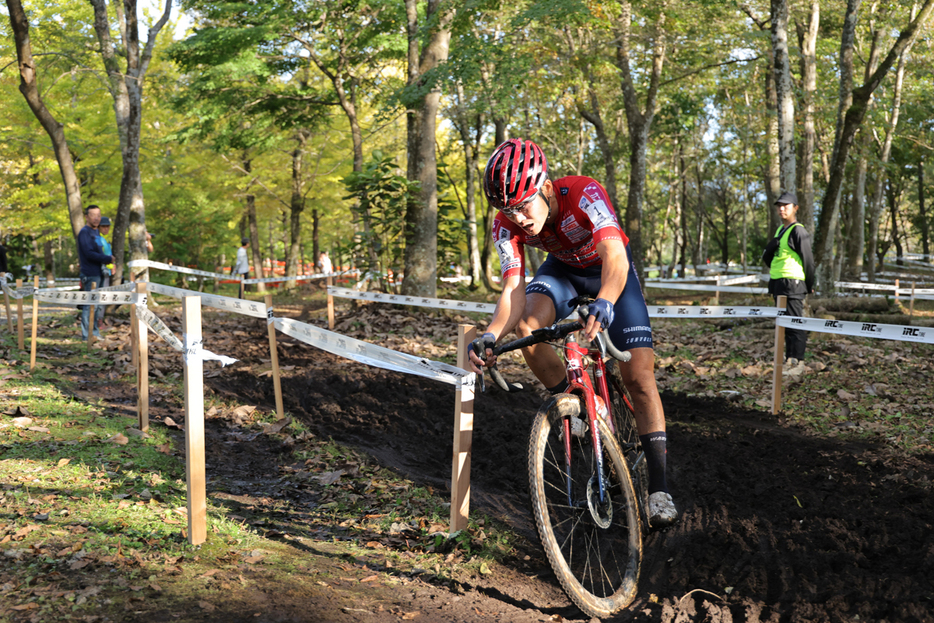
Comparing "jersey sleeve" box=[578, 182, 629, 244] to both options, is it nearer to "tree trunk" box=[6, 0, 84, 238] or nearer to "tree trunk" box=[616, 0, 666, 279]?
"tree trunk" box=[6, 0, 84, 238]

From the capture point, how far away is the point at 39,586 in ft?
9.57

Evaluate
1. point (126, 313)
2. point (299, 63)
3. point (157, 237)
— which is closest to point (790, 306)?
point (126, 313)

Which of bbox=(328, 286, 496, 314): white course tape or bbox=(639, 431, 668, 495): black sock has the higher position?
bbox=(328, 286, 496, 314): white course tape

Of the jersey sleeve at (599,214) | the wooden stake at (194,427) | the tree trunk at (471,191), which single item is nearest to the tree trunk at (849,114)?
the jersey sleeve at (599,214)

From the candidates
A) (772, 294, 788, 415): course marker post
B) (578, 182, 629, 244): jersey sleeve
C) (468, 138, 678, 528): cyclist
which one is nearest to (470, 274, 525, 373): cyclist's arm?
(468, 138, 678, 528): cyclist

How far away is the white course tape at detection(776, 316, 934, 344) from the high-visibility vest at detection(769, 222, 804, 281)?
2485 millimetres

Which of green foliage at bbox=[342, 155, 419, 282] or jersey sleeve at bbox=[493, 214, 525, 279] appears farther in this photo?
green foliage at bbox=[342, 155, 419, 282]

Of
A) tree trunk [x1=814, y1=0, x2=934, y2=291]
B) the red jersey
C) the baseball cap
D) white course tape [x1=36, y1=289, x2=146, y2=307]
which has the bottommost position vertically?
white course tape [x1=36, y1=289, x2=146, y2=307]

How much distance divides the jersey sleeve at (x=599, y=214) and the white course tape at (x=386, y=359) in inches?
44.0

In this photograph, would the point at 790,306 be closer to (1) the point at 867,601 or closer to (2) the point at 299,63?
(1) the point at 867,601

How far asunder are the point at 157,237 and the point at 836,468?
108 feet

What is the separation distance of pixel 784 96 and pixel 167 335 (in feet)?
37.6

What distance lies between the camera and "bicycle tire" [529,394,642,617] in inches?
124

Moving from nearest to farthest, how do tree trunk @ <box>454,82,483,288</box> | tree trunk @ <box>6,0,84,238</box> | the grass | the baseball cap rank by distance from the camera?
the grass
the baseball cap
tree trunk @ <box>6,0,84,238</box>
tree trunk @ <box>454,82,483,288</box>
